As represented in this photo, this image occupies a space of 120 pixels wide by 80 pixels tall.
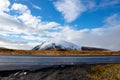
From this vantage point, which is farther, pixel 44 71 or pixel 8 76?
pixel 44 71

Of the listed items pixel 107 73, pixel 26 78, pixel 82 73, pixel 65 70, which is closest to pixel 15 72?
pixel 26 78

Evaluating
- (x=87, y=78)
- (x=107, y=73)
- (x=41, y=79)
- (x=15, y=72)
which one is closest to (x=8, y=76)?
(x=15, y=72)

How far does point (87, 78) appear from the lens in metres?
20.6

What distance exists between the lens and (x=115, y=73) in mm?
22422

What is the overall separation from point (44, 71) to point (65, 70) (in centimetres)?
204

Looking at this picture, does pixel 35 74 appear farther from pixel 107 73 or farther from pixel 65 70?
pixel 107 73

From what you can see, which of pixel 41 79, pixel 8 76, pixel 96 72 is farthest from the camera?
pixel 96 72

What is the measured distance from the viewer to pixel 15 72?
907 inches

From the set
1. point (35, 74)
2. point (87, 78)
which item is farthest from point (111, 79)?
point (35, 74)

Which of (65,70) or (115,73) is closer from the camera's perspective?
(115,73)

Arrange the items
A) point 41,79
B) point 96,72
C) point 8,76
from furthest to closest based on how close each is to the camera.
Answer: point 96,72 < point 8,76 < point 41,79

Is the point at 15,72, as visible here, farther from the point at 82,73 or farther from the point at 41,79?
the point at 82,73

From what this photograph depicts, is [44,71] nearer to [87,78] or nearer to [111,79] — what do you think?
[87,78]

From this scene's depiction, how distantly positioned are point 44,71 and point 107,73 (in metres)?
5.82
